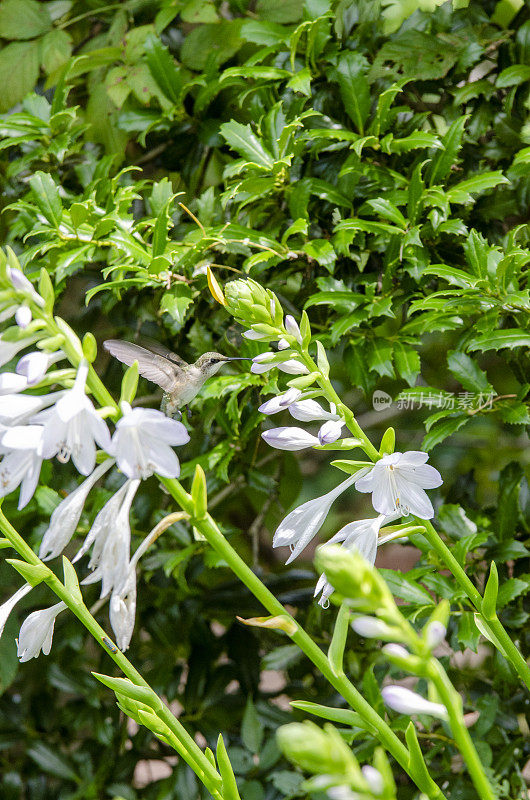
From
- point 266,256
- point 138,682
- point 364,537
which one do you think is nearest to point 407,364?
point 266,256

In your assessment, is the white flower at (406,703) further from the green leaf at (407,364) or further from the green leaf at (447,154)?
the green leaf at (447,154)

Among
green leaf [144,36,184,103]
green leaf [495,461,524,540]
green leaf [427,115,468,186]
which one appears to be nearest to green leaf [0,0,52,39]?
green leaf [144,36,184,103]

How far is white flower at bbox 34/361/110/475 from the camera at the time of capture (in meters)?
0.47

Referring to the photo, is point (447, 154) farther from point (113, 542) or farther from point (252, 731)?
point (252, 731)

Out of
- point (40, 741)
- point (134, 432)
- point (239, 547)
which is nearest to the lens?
point (134, 432)

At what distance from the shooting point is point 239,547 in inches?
61.5

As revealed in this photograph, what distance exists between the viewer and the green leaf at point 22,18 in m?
1.42

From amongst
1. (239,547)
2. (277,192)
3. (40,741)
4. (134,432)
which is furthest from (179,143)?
(40,741)

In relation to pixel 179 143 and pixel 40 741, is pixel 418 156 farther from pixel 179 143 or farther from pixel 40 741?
pixel 40 741

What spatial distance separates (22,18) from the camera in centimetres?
142

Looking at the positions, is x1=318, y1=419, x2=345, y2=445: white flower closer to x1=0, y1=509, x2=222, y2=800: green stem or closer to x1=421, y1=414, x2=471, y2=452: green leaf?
x1=0, y1=509, x2=222, y2=800: green stem

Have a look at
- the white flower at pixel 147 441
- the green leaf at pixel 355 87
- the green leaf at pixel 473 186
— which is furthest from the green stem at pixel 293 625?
the green leaf at pixel 355 87

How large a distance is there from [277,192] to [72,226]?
0.30m

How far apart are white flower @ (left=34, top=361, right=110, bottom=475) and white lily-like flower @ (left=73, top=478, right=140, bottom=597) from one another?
0.15 feet
